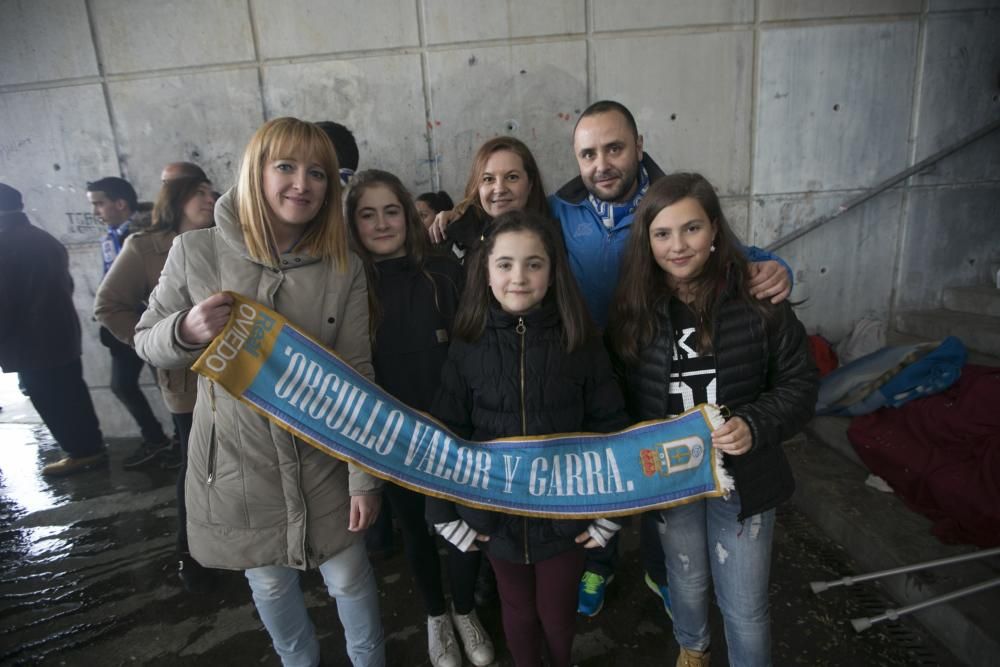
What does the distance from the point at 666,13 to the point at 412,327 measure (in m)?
3.60

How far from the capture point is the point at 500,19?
12.6 ft

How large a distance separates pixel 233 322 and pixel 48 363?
388 centimetres

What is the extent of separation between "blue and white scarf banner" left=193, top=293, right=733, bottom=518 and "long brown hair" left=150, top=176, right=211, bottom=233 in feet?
5.35

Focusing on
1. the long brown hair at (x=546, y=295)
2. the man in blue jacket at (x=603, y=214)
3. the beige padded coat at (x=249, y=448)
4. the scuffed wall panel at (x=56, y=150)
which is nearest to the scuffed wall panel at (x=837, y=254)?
the man in blue jacket at (x=603, y=214)

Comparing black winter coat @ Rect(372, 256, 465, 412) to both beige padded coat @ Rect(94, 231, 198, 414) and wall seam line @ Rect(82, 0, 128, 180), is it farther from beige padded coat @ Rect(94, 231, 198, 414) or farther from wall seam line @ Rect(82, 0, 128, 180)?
wall seam line @ Rect(82, 0, 128, 180)

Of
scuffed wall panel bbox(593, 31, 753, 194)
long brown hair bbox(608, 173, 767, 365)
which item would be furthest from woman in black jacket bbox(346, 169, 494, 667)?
scuffed wall panel bbox(593, 31, 753, 194)

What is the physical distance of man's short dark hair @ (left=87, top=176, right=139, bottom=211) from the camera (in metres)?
3.52

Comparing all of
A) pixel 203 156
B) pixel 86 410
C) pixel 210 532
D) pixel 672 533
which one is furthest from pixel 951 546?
pixel 86 410

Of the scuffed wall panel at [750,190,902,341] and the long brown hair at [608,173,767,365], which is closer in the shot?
the long brown hair at [608,173,767,365]

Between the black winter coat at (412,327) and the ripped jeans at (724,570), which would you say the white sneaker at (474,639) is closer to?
the ripped jeans at (724,570)

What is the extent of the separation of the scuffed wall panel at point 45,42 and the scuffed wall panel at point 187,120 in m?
0.39

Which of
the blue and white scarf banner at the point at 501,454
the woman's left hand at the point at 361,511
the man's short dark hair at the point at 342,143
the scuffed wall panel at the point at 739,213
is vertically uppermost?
the man's short dark hair at the point at 342,143

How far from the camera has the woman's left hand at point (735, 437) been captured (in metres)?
1.51

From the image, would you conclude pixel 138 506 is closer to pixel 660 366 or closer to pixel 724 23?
pixel 660 366
